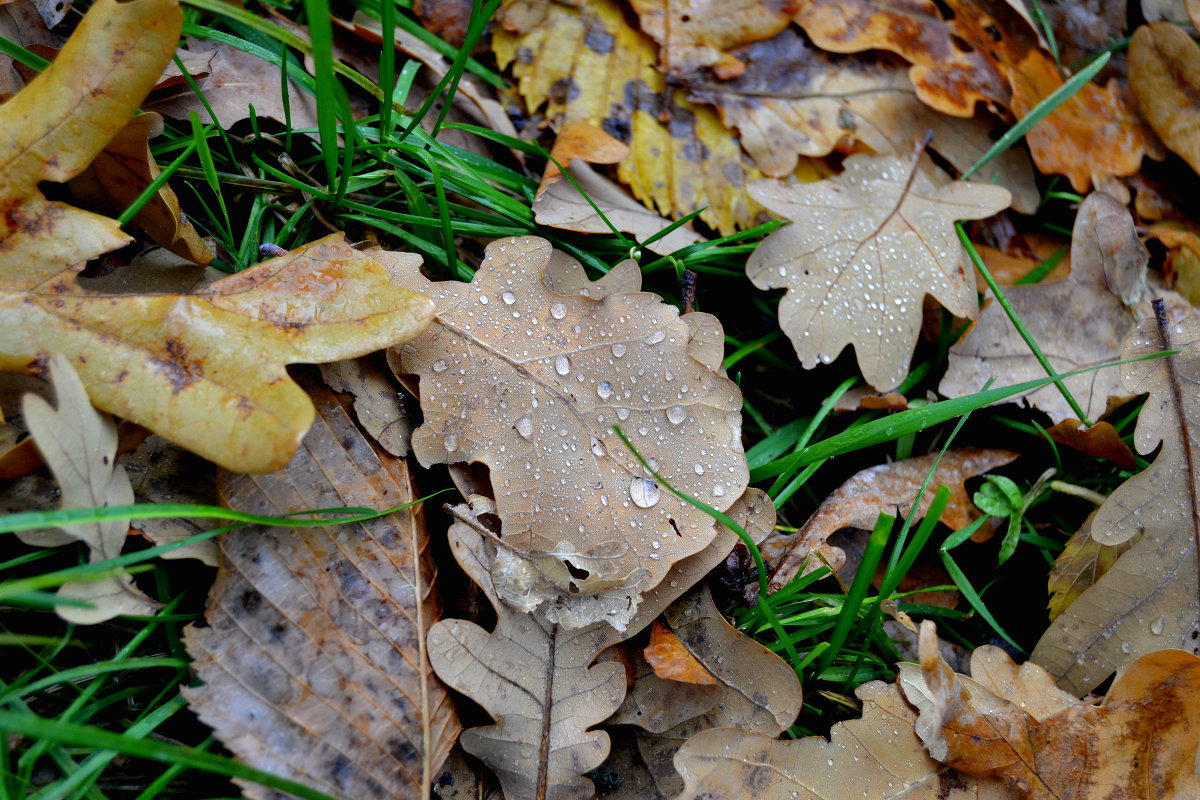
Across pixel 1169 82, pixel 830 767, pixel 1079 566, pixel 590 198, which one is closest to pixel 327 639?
pixel 830 767

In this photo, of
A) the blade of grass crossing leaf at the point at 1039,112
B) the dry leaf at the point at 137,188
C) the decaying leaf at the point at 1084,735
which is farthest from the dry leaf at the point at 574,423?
the blade of grass crossing leaf at the point at 1039,112

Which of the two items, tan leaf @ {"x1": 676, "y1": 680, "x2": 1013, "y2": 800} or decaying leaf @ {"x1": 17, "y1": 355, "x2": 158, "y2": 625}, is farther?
tan leaf @ {"x1": 676, "y1": 680, "x2": 1013, "y2": 800}

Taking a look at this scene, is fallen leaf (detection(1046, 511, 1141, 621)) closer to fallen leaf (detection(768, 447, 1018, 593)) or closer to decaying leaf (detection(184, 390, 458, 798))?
fallen leaf (detection(768, 447, 1018, 593))

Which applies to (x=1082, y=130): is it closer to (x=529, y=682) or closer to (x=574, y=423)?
(x=574, y=423)

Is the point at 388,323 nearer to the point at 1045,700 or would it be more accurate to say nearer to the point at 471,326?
the point at 471,326

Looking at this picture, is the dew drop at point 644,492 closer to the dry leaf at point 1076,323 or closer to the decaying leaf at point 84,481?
the decaying leaf at point 84,481

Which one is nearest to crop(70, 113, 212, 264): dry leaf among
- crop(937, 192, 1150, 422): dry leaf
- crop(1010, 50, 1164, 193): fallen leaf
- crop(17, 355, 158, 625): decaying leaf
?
crop(17, 355, 158, 625): decaying leaf

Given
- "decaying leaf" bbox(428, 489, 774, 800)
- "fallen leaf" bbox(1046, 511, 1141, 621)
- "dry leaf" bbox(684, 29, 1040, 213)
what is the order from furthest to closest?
"dry leaf" bbox(684, 29, 1040, 213), "fallen leaf" bbox(1046, 511, 1141, 621), "decaying leaf" bbox(428, 489, 774, 800)
